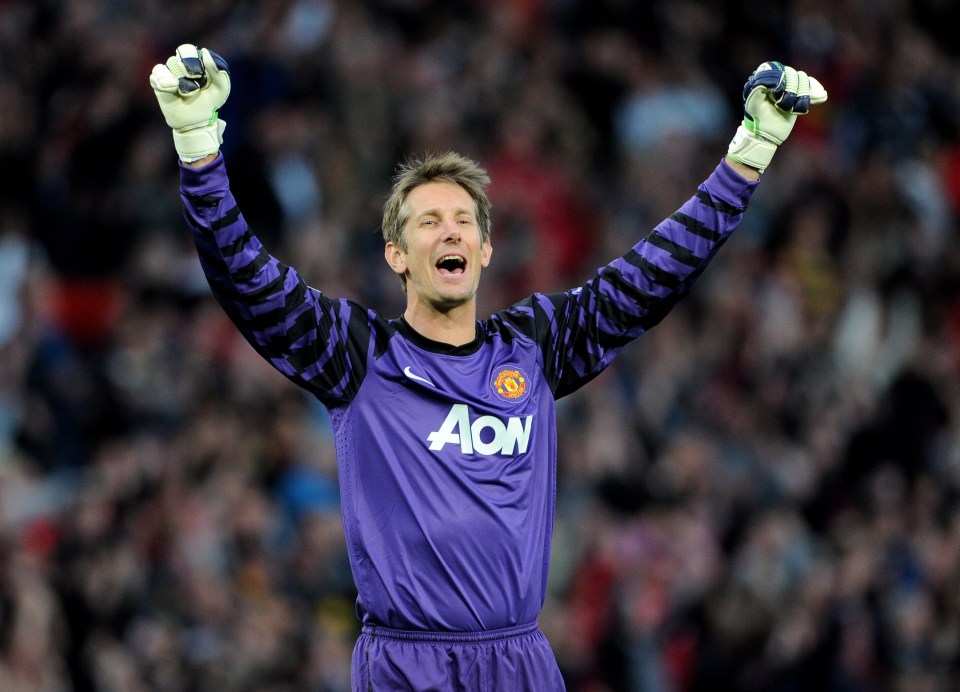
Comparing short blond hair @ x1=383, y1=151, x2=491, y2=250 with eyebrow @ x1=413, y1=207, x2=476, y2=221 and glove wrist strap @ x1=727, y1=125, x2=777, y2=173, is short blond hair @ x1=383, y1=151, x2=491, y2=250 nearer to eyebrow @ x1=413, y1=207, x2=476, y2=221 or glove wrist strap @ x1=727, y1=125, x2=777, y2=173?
eyebrow @ x1=413, y1=207, x2=476, y2=221

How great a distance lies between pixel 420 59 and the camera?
13.5 metres

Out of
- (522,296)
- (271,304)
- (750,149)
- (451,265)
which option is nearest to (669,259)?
(750,149)

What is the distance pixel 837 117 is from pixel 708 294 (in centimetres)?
272

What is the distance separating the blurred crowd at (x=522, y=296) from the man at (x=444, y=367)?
15.1 feet

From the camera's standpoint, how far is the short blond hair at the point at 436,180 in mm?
5109

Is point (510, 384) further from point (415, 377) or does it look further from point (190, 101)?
point (190, 101)

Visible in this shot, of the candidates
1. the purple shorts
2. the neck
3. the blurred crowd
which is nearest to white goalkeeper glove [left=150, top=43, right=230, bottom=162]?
the neck

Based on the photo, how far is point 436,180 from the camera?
16.8 feet

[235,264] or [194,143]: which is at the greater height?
[194,143]

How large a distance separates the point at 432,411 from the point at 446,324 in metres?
0.33

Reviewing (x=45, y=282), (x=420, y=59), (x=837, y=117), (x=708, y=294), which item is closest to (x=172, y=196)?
(x=45, y=282)

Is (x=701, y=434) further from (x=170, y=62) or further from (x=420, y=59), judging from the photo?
(x=170, y=62)

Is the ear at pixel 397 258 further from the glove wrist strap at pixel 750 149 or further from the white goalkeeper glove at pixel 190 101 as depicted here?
the glove wrist strap at pixel 750 149

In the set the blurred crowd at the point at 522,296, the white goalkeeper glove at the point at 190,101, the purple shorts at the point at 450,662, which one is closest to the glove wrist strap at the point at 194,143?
the white goalkeeper glove at the point at 190,101
